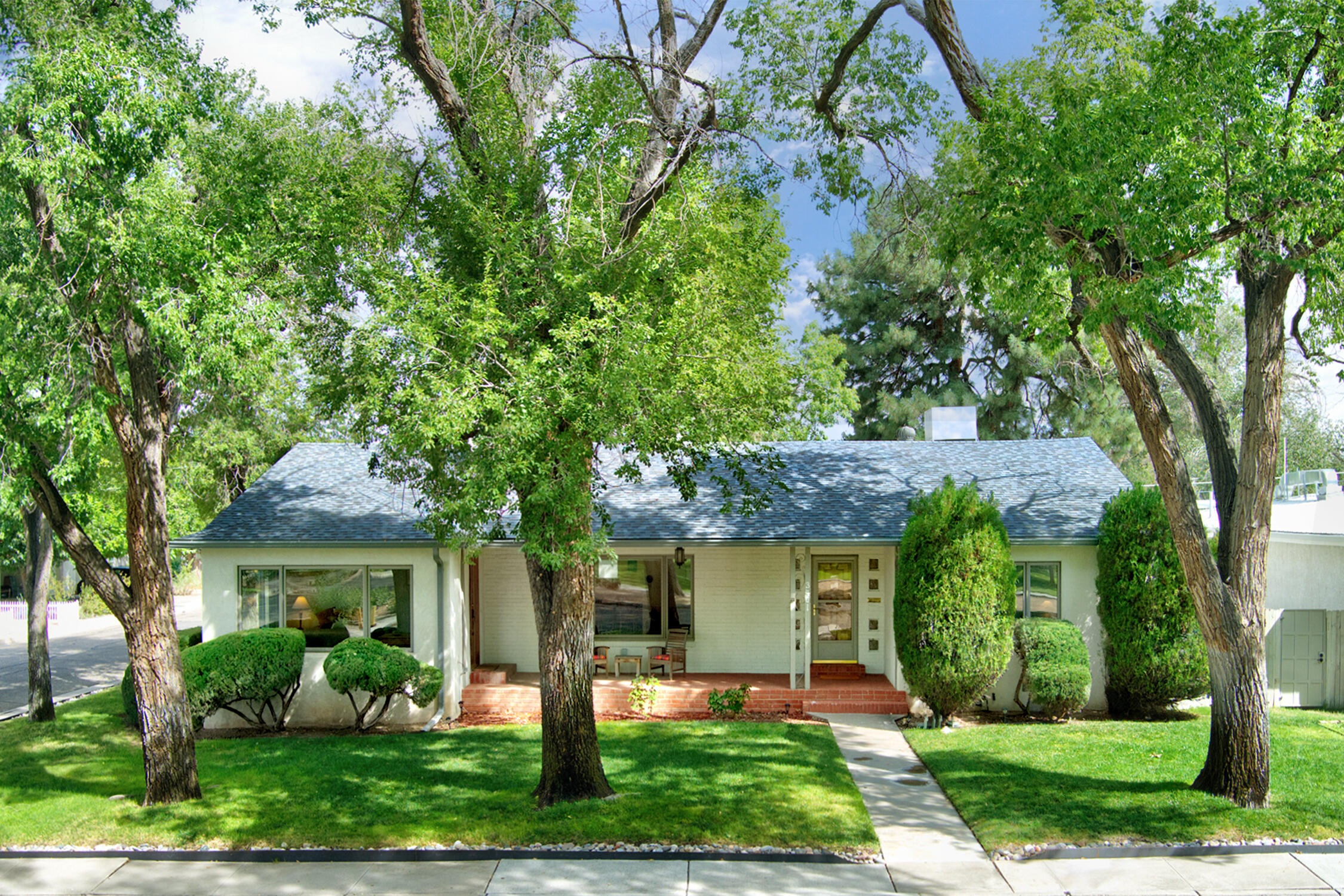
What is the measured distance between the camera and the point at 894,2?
10641 mm

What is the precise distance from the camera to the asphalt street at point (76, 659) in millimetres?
17969

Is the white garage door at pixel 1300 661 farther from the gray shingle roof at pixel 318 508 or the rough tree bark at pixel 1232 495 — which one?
the gray shingle roof at pixel 318 508

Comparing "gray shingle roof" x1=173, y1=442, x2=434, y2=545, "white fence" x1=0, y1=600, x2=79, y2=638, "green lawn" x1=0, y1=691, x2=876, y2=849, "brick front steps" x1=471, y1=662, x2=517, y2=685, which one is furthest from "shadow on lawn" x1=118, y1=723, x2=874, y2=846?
"white fence" x1=0, y1=600, x2=79, y2=638

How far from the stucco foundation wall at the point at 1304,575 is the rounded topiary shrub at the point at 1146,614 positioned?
190 cm

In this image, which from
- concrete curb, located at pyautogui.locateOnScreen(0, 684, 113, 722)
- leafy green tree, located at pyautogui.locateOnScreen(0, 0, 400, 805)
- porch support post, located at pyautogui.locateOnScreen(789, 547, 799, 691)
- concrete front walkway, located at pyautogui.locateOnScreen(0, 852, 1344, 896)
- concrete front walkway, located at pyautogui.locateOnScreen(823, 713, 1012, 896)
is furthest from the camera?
concrete curb, located at pyautogui.locateOnScreen(0, 684, 113, 722)

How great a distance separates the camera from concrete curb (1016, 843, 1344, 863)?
775cm

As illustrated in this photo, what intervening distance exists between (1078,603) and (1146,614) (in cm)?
115

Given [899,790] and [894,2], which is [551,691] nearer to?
[899,790]

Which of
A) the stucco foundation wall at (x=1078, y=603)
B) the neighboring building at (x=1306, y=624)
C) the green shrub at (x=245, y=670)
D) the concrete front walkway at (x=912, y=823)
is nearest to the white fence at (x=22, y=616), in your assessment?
the green shrub at (x=245, y=670)

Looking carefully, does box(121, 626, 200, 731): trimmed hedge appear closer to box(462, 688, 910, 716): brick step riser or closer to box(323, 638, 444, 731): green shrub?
box(323, 638, 444, 731): green shrub

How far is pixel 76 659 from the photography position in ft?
71.4

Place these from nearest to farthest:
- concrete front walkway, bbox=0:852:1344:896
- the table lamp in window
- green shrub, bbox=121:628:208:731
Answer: concrete front walkway, bbox=0:852:1344:896, green shrub, bbox=121:628:208:731, the table lamp in window

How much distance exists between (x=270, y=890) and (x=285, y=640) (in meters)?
6.00

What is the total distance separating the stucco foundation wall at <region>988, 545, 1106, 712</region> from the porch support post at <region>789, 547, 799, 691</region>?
2817 mm
